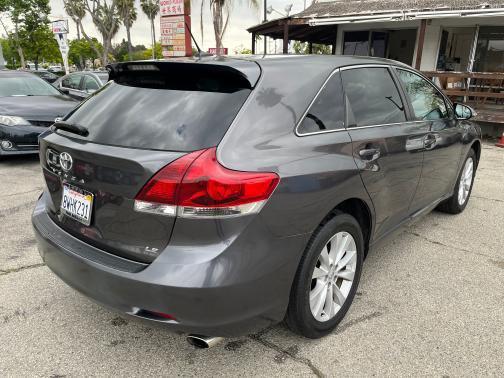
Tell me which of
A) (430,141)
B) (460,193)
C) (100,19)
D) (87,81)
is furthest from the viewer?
(100,19)

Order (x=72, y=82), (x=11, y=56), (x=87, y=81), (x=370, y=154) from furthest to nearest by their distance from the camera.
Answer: (x=11, y=56) → (x=72, y=82) → (x=87, y=81) → (x=370, y=154)

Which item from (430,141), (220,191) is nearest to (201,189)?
(220,191)

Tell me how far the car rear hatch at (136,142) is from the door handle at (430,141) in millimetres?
1769

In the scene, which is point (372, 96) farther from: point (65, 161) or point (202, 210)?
point (65, 161)

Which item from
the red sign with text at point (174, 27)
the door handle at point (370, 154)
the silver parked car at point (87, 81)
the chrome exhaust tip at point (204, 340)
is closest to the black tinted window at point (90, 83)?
the silver parked car at point (87, 81)

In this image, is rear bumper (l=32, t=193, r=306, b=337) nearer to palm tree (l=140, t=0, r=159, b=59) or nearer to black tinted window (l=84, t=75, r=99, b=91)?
black tinted window (l=84, t=75, r=99, b=91)

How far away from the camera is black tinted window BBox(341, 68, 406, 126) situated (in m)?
2.65

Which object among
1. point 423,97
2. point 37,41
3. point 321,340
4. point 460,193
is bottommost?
point 321,340

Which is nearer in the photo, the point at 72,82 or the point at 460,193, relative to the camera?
the point at 460,193

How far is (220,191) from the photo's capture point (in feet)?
5.96

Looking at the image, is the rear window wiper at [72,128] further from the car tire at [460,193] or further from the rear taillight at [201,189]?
the car tire at [460,193]

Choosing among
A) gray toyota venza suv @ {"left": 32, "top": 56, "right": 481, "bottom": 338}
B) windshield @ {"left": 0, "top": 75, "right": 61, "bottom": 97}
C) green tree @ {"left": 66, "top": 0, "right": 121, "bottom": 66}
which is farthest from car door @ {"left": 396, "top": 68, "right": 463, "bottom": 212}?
green tree @ {"left": 66, "top": 0, "right": 121, "bottom": 66}

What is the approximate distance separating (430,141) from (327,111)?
1.40 meters

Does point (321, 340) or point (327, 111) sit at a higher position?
point (327, 111)
